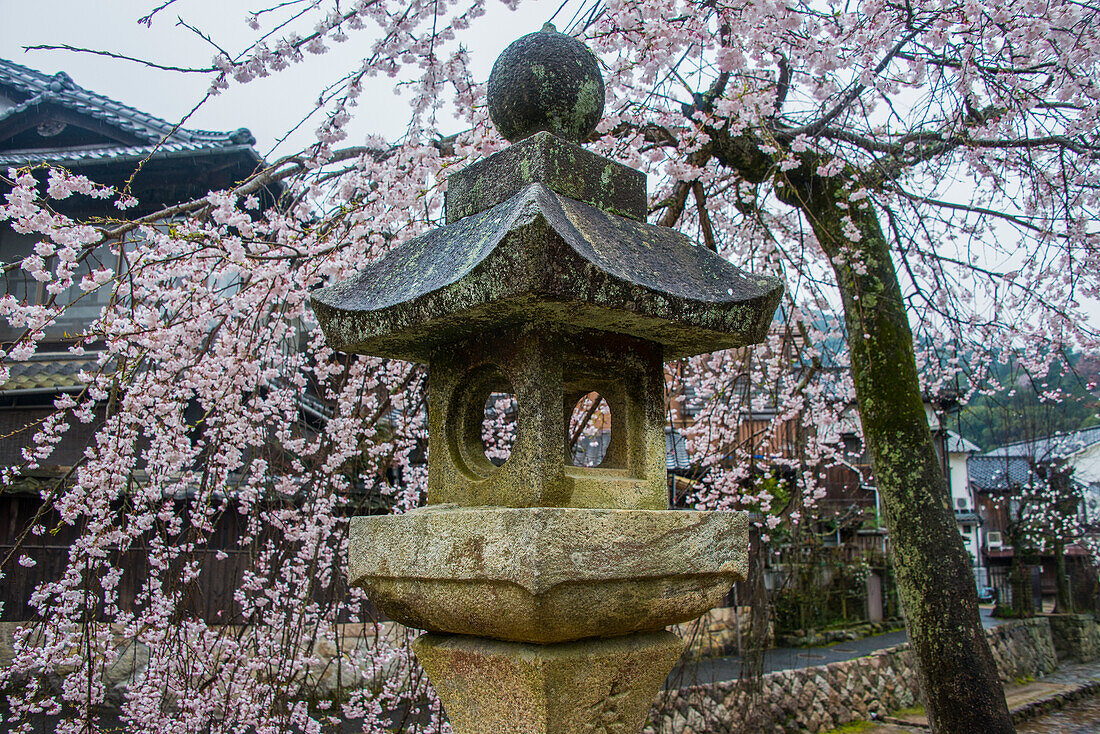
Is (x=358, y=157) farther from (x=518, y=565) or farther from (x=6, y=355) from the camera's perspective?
(x=518, y=565)

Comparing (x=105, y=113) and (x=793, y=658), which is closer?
(x=105, y=113)

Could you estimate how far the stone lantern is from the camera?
2.00m

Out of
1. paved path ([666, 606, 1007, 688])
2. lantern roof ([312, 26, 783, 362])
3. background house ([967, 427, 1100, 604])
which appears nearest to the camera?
lantern roof ([312, 26, 783, 362])

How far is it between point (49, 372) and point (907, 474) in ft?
29.2

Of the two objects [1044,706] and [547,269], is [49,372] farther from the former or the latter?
[1044,706]

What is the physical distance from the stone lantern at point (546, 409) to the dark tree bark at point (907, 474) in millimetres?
2341

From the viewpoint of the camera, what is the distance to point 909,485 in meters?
4.71

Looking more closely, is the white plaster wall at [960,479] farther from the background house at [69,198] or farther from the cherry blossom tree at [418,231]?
the background house at [69,198]

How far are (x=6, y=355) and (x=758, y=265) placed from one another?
241 inches

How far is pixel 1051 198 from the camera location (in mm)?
5738

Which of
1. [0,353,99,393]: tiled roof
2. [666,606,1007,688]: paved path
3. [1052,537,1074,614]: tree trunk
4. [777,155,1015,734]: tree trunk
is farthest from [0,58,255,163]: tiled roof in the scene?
[1052,537,1074,614]: tree trunk

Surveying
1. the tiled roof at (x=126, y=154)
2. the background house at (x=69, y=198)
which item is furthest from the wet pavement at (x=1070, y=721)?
the tiled roof at (x=126, y=154)

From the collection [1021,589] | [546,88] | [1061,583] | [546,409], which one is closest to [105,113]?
[546,88]

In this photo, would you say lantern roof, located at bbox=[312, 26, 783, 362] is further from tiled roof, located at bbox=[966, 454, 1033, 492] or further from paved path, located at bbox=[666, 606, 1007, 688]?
tiled roof, located at bbox=[966, 454, 1033, 492]
